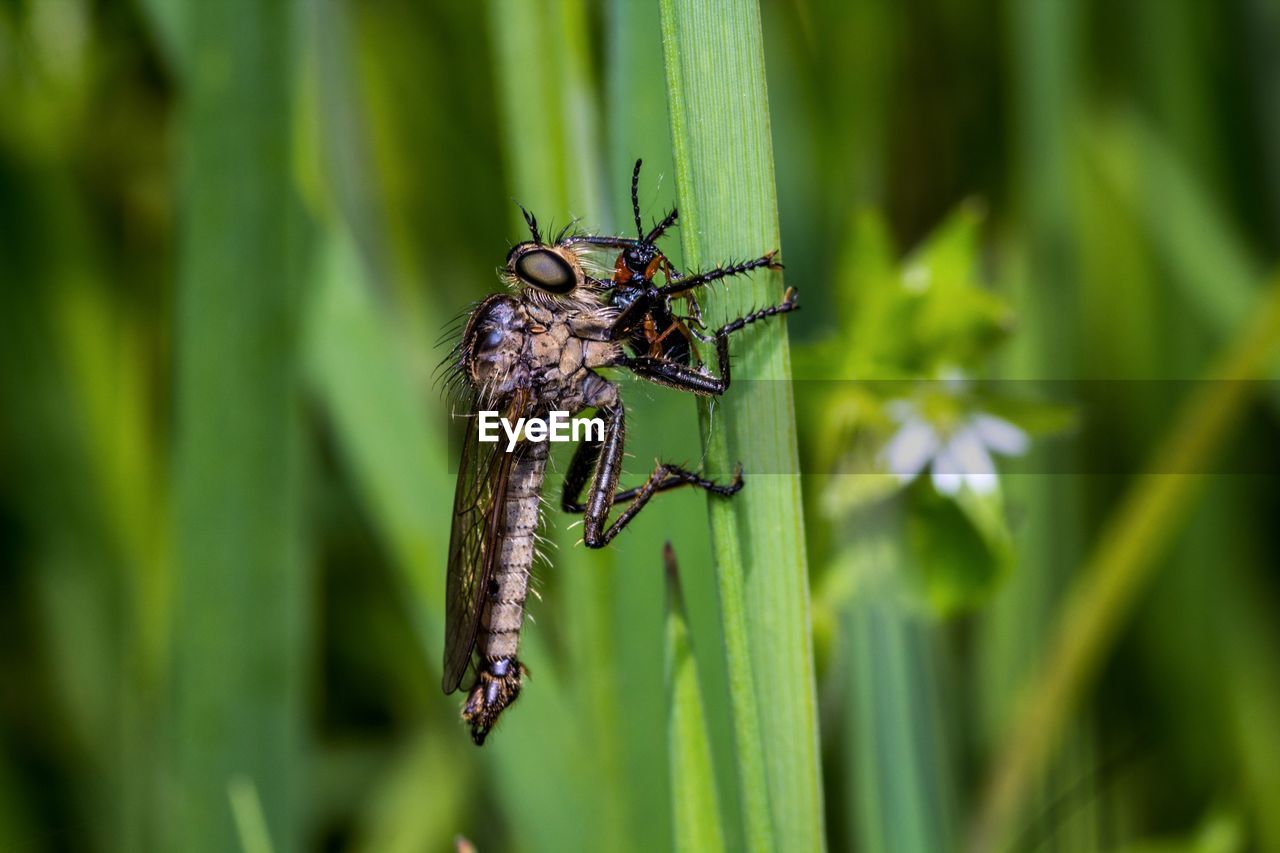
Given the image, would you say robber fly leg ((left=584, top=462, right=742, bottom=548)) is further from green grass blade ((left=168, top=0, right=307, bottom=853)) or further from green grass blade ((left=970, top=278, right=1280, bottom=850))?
green grass blade ((left=970, top=278, right=1280, bottom=850))

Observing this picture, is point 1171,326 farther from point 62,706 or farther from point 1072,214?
point 62,706

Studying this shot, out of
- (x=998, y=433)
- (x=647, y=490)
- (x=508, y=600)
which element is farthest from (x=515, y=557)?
(x=998, y=433)

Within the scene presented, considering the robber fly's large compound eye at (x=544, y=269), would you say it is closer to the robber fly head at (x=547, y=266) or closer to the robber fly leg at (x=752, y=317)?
the robber fly head at (x=547, y=266)

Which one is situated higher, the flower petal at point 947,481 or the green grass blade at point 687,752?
the flower petal at point 947,481

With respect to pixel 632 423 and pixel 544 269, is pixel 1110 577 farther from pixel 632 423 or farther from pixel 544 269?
pixel 544 269

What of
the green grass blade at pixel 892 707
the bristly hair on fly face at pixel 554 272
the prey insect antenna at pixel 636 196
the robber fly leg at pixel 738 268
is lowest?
the green grass blade at pixel 892 707

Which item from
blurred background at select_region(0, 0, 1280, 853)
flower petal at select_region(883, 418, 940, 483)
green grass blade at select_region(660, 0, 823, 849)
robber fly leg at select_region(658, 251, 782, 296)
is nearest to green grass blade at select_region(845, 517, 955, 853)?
blurred background at select_region(0, 0, 1280, 853)

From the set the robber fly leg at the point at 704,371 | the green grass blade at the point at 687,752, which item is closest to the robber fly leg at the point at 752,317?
the robber fly leg at the point at 704,371
